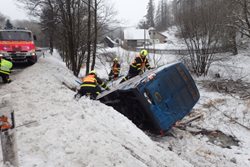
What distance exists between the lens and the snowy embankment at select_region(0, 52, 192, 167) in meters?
3.77

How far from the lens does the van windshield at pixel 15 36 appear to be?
1441 centimetres

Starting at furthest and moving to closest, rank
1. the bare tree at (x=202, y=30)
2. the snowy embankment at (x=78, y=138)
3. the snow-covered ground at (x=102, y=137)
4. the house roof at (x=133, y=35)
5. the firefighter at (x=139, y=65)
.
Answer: the house roof at (x=133, y=35), the bare tree at (x=202, y=30), the firefighter at (x=139, y=65), the snow-covered ground at (x=102, y=137), the snowy embankment at (x=78, y=138)

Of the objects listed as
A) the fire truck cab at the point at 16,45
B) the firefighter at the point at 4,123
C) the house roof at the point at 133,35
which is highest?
the house roof at the point at 133,35

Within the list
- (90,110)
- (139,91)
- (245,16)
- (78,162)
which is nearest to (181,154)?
(139,91)

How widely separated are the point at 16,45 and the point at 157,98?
11.1 metres

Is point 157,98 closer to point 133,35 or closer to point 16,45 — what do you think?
point 16,45

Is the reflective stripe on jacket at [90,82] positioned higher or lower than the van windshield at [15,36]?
lower

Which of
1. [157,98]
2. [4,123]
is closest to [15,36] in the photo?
[157,98]

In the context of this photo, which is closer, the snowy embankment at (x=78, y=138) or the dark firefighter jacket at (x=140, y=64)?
the snowy embankment at (x=78, y=138)

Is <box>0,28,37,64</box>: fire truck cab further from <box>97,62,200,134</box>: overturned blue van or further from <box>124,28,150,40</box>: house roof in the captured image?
<box>124,28,150,40</box>: house roof

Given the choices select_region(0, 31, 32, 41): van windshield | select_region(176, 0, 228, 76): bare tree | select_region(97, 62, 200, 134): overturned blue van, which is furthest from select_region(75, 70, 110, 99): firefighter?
select_region(176, 0, 228, 76): bare tree

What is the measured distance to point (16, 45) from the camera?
571 inches

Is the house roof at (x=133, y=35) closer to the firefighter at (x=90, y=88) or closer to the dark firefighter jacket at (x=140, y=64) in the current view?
the dark firefighter jacket at (x=140, y=64)

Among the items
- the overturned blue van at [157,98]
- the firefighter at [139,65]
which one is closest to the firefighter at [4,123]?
the overturned blue van at [157,98]
